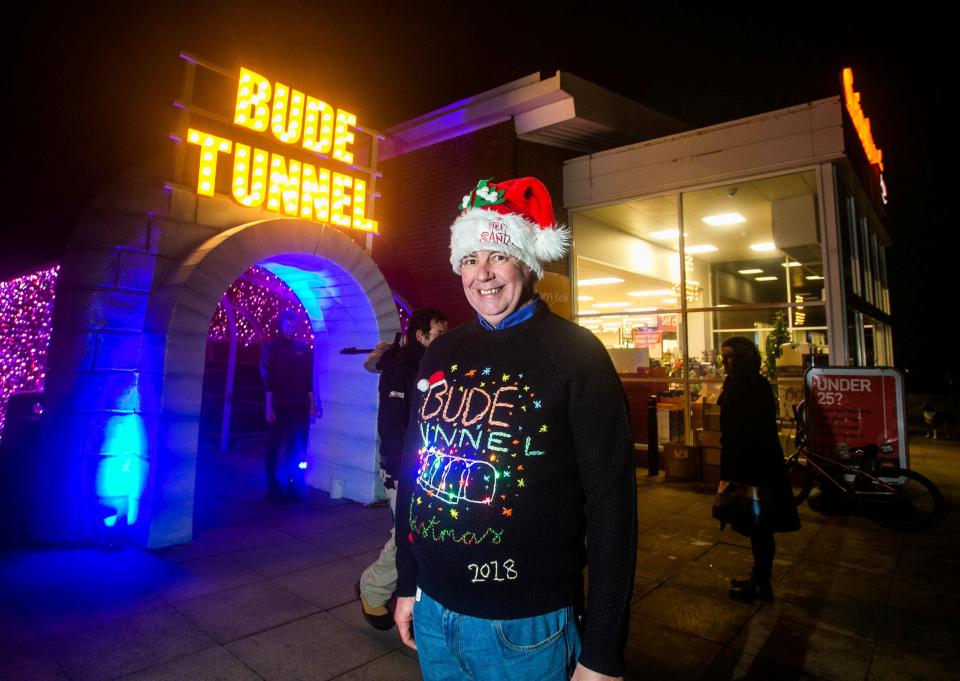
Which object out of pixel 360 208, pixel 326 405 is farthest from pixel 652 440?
pixel 360 208

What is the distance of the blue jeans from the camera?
4.58 ft

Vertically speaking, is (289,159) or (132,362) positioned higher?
(289,159)

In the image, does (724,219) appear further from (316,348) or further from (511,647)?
(511,647)

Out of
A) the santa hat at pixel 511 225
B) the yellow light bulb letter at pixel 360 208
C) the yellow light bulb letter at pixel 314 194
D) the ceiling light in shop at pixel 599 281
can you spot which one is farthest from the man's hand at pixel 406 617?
the ceiling light in shop at pixel 599 281

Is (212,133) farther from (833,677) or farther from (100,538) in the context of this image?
(833,677)

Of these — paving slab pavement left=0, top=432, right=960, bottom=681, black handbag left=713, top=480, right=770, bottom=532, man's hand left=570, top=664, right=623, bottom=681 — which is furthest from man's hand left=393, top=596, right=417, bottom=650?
black handbag left=713, top=480, right=770, bottom=532

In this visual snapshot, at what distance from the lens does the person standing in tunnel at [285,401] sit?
22.1 feet

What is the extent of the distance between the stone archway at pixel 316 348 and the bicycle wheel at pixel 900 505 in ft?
20.6

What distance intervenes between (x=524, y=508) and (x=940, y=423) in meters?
18.1

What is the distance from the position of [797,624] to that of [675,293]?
7707 millimetres

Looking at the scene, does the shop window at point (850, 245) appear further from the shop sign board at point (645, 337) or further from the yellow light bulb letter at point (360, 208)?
the yellow light bulb letter at point (360, 208)

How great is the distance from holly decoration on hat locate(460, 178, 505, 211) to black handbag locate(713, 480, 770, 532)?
3.51 meters

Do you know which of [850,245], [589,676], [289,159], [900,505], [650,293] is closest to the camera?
[589,676]

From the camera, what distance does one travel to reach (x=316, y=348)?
760cm
